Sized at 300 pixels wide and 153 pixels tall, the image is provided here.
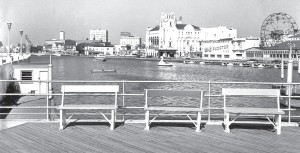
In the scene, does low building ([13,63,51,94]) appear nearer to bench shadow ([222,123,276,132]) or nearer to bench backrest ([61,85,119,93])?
bench backrest ([61,85,119,93])

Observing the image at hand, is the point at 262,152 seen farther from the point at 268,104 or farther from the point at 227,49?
the point at 227,49

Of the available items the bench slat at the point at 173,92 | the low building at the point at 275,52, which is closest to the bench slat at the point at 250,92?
the bench slat at the point at 173,92

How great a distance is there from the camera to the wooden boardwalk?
782 cm

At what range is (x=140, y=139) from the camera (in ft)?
28.2

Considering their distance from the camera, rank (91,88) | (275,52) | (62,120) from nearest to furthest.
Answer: (62,120) < (91,88) < (275,52)

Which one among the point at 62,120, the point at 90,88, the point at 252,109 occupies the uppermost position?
the point at 90,88

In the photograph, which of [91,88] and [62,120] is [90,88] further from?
[62,120]

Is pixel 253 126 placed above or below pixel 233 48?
below

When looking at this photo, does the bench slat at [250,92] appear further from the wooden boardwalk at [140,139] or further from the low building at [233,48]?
the low building at [233,48]

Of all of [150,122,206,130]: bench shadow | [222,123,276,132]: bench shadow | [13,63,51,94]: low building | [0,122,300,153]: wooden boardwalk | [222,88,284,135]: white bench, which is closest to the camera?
[0,122,300,153]: wooden boardwalk

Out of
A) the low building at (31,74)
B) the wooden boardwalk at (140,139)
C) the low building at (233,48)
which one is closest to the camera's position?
the wooden boardwalk at (140,139)

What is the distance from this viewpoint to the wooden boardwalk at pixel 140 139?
7816 millimetres

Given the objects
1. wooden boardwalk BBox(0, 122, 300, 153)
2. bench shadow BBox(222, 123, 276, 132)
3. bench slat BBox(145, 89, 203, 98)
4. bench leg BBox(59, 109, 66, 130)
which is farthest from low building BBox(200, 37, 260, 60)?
bench leg BBox(59, 109, 66, 130)

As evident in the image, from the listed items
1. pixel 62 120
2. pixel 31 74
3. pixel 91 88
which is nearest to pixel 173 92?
pixel 91 88
